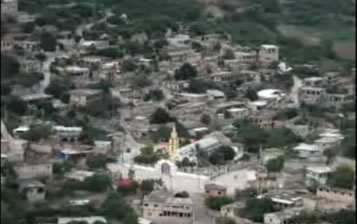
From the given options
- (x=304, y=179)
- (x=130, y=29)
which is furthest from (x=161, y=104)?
(x=304, y=179)

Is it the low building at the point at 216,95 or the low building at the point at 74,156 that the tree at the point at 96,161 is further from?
the low building at the point at 216,95

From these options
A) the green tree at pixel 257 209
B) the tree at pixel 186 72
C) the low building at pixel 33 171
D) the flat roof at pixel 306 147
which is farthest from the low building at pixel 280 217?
the tree at pixel 186 72

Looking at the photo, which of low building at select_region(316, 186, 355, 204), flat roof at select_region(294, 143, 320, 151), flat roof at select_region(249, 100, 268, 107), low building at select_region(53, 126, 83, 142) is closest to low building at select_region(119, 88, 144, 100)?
flat roof at select_region(249, 100, 268, 107)

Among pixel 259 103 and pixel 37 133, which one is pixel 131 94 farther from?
pixel 37 133

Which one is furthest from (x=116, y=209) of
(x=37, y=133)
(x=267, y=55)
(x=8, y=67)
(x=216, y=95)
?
(x=267, y=55)

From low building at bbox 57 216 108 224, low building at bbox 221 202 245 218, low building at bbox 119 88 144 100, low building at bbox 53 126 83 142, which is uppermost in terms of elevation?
low building at bbox 57 216 108 224

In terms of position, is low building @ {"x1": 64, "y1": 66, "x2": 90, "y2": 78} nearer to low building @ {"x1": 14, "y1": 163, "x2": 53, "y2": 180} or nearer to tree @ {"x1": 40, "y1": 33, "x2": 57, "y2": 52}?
tree @ {"x1": 40, "y1": 33, "x2": 57, "y2": 52}
